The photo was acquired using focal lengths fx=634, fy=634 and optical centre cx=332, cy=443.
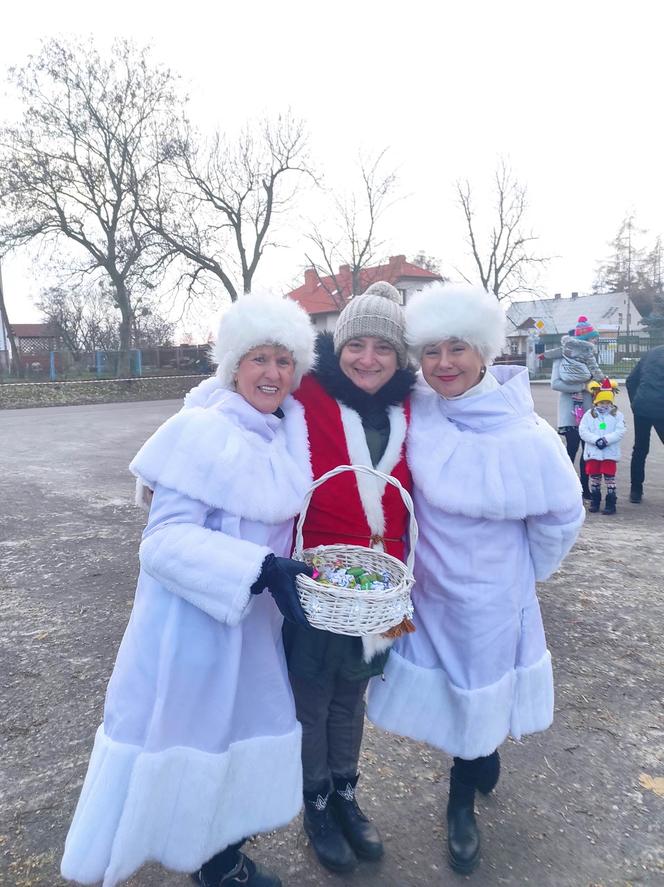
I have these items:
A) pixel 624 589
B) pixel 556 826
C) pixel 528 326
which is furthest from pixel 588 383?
pixel 528 326

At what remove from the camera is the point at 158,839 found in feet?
5.85

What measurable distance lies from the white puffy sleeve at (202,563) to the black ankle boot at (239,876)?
86 cm

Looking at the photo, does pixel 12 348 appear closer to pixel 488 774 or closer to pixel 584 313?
pixel 488 774

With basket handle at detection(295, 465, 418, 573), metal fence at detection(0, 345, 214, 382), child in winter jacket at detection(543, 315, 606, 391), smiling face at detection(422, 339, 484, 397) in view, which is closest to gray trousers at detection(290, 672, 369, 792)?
basket handle at detection(295, 465, 418, 573)

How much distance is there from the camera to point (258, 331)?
6.44ft

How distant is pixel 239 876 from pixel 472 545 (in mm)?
1258

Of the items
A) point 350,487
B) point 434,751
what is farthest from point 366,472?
point 434,751

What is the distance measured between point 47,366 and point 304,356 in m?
28.9

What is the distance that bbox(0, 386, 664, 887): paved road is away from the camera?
6.95 feet

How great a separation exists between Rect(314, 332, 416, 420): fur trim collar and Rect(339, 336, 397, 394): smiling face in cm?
2

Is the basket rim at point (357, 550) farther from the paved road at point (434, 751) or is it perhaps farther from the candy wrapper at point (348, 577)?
the paved road at point (434, 751)

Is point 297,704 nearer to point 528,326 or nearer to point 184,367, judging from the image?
point 184,367

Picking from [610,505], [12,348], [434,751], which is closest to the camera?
[434,751]

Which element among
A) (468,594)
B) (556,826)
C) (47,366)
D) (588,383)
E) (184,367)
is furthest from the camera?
(184,367)
